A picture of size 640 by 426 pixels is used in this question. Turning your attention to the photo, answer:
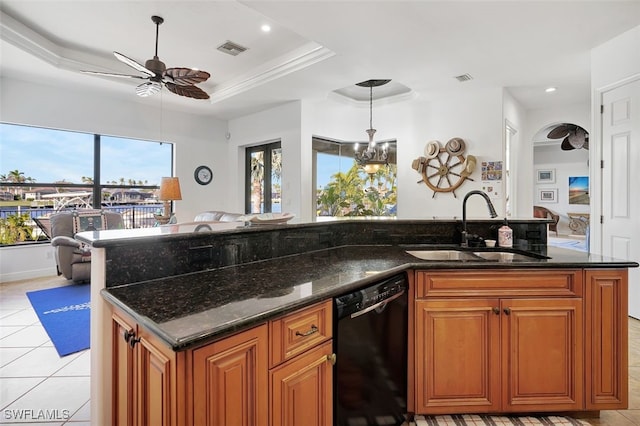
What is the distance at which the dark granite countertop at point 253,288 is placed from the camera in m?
0.95

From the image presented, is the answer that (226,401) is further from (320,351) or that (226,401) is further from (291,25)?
(291,25)

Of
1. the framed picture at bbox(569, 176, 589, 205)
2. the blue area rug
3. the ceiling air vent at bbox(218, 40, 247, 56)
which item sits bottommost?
the blue area rug

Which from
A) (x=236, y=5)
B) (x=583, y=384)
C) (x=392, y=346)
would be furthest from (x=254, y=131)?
(x=583, y=384)

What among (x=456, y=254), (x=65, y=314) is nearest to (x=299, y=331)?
(x=456, y=254)

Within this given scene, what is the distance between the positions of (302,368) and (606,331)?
5.41ft

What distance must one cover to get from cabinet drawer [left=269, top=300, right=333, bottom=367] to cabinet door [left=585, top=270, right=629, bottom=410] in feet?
4.74

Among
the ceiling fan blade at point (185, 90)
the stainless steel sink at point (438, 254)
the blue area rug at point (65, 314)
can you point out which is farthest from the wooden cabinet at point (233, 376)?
the ceiling fan blade at point (185, 90)

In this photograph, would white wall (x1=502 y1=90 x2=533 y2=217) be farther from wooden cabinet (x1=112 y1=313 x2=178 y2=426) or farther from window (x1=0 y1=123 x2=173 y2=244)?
window (x1=0 y1=123 x2=173 y2=244)

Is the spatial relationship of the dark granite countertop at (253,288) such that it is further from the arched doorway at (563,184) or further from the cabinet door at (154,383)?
the arched doorway at (563,184)

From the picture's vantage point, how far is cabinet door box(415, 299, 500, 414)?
172cm

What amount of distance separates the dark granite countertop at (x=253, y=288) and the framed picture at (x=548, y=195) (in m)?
9.84

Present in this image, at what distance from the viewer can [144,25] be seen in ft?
11.6

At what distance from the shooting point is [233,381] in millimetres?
973

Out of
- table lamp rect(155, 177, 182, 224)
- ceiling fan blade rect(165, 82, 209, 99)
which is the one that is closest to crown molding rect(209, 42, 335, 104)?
ceiling fan blade rect(165, 82, 209, 99)
